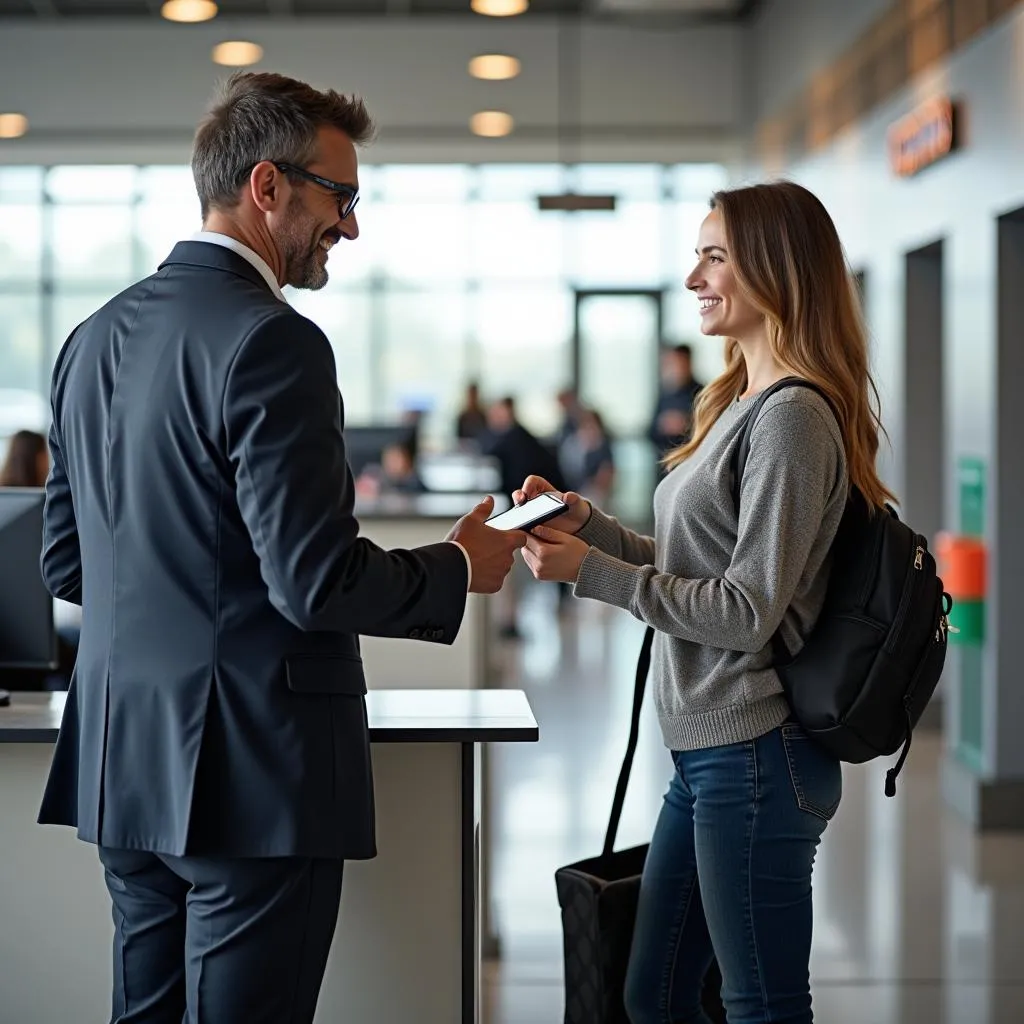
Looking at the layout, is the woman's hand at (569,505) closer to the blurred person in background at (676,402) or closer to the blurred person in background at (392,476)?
the blurred person in background at (392,476)

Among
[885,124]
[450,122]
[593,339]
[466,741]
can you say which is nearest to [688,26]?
[450,122]

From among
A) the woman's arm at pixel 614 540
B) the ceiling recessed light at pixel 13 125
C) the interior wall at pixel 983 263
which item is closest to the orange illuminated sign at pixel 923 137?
the interior wall at pixel 983 263

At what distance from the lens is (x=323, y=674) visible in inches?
70.3

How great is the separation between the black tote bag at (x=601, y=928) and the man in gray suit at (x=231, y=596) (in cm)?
57

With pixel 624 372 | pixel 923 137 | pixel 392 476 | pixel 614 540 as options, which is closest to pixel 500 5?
pixel 923 137

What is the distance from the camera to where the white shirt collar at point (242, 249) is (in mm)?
1837

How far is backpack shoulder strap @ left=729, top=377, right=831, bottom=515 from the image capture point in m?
2.05

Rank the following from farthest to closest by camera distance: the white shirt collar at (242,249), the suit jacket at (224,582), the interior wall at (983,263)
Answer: the interior wall at (983,263) < the white shirt collar at (242,249) < the suit jacket at (224,582)

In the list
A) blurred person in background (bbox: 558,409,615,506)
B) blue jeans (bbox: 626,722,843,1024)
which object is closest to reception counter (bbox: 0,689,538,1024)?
blue jeans (bbox: 626,722,843,1024)

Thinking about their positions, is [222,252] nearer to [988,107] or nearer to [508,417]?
[988,107]

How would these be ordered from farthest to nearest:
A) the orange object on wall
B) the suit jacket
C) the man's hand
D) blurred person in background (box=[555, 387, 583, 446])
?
blurred person in background (box=[555, 387, 583, 446])
the orange object on wall
the man's hand
the suit jacket

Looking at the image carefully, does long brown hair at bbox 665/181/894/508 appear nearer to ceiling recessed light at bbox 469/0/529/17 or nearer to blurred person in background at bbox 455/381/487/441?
ceiling recessed light at bbox 469/0/529/17

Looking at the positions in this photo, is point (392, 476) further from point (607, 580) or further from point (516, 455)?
point (607, 580)

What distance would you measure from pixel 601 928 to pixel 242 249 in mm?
1209
